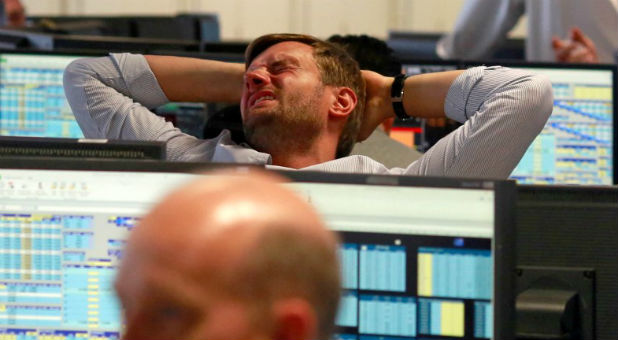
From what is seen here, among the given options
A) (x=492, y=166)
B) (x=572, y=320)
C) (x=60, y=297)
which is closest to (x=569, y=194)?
(x=572, y=320)

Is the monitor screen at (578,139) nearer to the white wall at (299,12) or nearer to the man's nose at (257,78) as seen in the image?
the man's nose at (257,78)

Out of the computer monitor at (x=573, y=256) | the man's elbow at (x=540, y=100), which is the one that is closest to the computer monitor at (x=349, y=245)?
the computer monitor at (x=573, y=256)

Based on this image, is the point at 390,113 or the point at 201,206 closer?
the point at 201,206

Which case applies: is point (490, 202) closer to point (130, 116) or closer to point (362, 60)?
point (130, 116)

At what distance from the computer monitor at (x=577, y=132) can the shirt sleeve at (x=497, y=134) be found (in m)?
0.91

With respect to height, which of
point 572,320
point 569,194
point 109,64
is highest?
point 109,64

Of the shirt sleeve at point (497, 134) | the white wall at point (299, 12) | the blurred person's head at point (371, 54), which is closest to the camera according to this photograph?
the shirt sleeve at point (497, 134)

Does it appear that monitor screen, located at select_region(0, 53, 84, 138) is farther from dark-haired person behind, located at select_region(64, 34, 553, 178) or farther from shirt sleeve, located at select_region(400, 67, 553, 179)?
shirt sleeve, located at select_region(400, 67, 553, 179)

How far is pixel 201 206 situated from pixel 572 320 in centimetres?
77

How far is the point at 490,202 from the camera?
3.96 feet

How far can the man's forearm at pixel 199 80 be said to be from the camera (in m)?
2.09

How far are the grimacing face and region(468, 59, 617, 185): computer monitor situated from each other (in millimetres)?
861

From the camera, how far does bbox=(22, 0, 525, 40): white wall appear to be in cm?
689

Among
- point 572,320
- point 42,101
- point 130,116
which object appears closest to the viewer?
point 572,320
